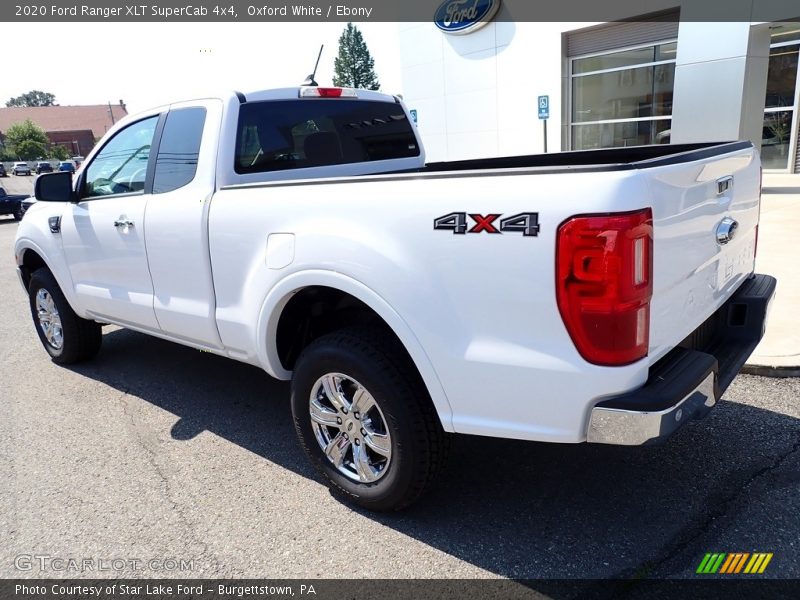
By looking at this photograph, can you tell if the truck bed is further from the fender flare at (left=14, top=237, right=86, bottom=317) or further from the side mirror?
the fender flare at (left=14, top=237, right=86, bottom=317)

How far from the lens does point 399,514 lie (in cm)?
286

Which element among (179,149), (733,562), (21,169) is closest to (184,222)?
(179,149)

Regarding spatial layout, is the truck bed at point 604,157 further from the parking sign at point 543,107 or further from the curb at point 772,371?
the parking sign at point 543,107

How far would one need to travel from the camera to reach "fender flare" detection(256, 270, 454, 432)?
240 cm

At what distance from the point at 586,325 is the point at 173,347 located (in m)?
4.41

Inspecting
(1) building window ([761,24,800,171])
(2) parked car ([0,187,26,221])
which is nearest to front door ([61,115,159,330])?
(1) building window ([761,24,800,171])

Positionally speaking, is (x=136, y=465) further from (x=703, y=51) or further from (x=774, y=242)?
(x=703, y=51)

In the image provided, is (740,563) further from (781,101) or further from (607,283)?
(781,101)

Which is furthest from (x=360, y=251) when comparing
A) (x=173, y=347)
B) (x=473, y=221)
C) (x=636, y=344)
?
(x=173, y=347)

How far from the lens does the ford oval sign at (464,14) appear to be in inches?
682

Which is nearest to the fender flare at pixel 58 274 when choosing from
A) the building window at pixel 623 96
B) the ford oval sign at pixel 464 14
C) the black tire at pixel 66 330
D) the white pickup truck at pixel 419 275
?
the black tire at pixel 66 330

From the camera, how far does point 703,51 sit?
1316 centimetres

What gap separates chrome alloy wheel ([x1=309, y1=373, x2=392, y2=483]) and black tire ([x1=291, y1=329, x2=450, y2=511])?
2.0 inches

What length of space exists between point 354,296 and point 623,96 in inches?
622
